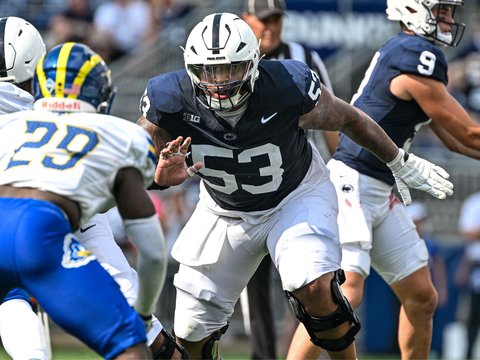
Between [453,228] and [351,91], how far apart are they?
213cm

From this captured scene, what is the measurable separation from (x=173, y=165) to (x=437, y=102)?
68.5 inches

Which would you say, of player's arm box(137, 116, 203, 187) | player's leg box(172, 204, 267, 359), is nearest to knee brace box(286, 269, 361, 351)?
player's leg box(172, 204, 267, 359)

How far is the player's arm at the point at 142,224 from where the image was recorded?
2.82 meters

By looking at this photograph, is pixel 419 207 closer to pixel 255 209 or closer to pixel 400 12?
pixel 400 12

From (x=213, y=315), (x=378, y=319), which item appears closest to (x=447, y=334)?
(x=378, y=319)

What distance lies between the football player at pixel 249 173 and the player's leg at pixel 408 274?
1.64 feet

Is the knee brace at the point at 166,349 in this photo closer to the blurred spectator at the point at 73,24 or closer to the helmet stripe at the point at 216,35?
the helmet stripe at the point at 216,35

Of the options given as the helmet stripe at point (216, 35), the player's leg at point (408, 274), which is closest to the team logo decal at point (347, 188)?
the player's leg at point (408, 274)

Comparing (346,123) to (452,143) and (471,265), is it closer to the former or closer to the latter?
(452,143)

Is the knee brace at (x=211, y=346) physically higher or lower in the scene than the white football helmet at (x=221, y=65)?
lower

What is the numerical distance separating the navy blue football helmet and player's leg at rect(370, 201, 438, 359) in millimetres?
2283

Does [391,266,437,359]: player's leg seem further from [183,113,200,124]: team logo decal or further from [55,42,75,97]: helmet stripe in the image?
[55,42,75,97]: helmet stripe

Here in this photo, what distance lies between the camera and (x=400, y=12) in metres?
4.74

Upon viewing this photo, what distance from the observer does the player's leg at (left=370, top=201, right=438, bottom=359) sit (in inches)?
179
